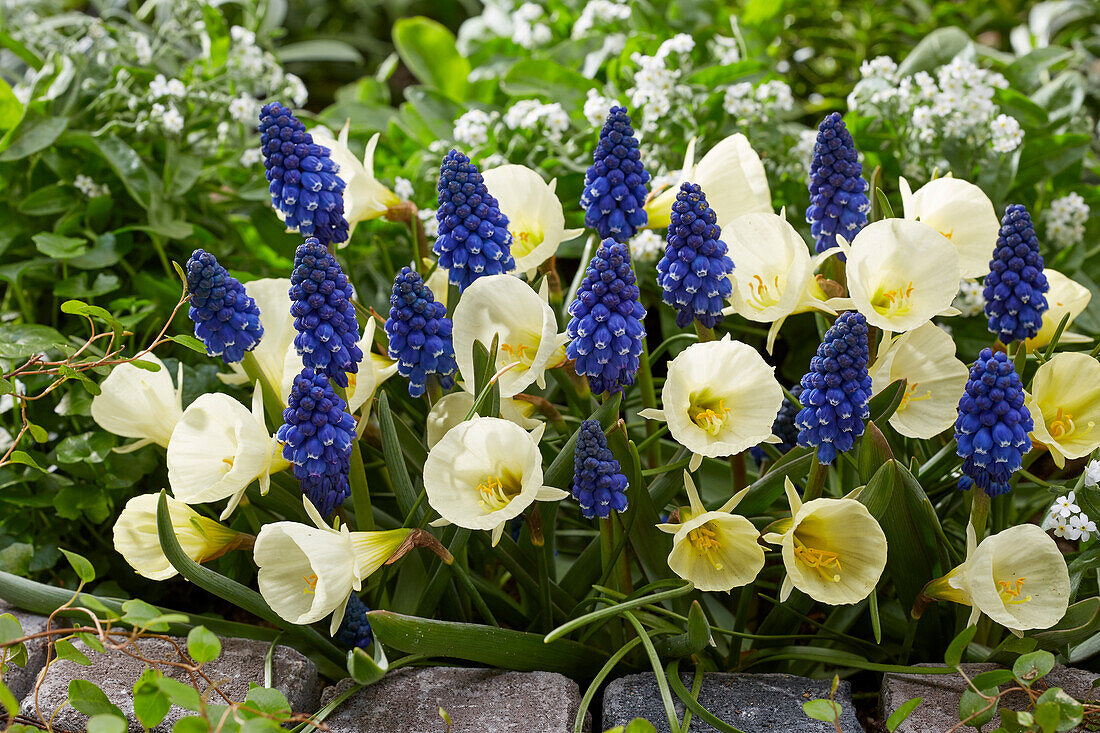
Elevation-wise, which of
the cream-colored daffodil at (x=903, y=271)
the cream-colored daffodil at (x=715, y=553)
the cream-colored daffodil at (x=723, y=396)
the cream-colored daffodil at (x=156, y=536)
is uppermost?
the cream-colored daffodil at (x=903, y=271)

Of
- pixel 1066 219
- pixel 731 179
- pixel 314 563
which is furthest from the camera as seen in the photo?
pixel 1066 219

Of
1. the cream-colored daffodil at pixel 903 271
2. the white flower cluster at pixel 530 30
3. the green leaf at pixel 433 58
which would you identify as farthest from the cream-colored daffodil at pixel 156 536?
the white flower cluster at pixel 530 30

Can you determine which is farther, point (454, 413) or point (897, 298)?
point (454, 413)

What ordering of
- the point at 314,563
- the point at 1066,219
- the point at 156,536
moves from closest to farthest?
the point at 314,563 < the point at 156,536 < the point at 1066,219

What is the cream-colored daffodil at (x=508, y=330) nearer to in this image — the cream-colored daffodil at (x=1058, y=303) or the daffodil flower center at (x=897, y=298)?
the daffodil flower center at (x=897, y=298)

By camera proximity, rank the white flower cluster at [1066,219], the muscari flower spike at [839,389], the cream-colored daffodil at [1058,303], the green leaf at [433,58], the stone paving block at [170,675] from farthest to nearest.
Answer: the green leaf at [433,58]
the white flower cluster at [1066,219]
the cream-colored daffodil at [1058,303]
the stone paving block at [170,675]
the muscari flower spike at [839,389]

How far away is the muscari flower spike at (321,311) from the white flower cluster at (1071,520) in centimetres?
91

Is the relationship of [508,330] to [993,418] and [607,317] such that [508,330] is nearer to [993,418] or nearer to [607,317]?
[607,317]

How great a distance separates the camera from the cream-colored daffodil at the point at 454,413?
1.28 metres

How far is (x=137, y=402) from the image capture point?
4.35 feet

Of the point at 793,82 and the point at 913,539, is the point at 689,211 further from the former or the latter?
the point at 793,82

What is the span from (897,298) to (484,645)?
695 millimetres

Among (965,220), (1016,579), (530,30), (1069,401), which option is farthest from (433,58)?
(1016,579)

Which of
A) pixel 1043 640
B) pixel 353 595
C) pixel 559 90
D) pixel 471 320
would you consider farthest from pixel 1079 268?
pixel 353 595
